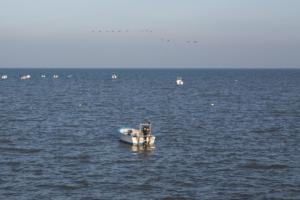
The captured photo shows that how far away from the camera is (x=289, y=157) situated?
209 feet

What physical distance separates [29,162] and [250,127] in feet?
134

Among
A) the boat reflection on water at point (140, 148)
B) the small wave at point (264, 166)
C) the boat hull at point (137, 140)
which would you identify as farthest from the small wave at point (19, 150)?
the small wave at point (264, 166)

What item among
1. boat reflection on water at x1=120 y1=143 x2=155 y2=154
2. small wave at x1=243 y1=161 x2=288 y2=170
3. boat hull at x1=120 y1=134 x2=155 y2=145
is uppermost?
boat hull at x1=120 y1=134 x2=155 y2=145

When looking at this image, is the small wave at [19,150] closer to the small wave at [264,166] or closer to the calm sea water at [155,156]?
the calm sea water at [155,156]

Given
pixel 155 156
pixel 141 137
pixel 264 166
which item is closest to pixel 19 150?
pixel 141 137

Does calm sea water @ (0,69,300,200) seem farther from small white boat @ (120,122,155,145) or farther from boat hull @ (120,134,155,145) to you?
small white boat @ (120,122,155,145)

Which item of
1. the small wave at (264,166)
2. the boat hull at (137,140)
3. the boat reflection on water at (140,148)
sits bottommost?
the small wave at (264,166)

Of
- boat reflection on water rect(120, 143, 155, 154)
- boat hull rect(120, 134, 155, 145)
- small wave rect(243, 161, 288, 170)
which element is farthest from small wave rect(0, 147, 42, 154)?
small wave rect(243, 161, 288, 170)

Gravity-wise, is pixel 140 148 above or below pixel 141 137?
below

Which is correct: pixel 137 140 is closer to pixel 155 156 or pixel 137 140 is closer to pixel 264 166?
pixel 155 156

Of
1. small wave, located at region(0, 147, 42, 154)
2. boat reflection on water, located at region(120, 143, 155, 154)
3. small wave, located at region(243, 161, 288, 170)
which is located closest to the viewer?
small wave, located at region(243, 161, 288, 170)

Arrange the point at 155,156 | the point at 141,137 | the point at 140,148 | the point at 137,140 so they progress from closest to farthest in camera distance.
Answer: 1. the point at 155,156
2. the point at 140,148
3. the point at 141,137
4. the point at 137,140

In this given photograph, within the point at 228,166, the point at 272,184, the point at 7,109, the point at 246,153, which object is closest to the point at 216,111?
the point at 7,109

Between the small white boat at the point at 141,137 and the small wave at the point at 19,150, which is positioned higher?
the small white boat at the point at 141,137
